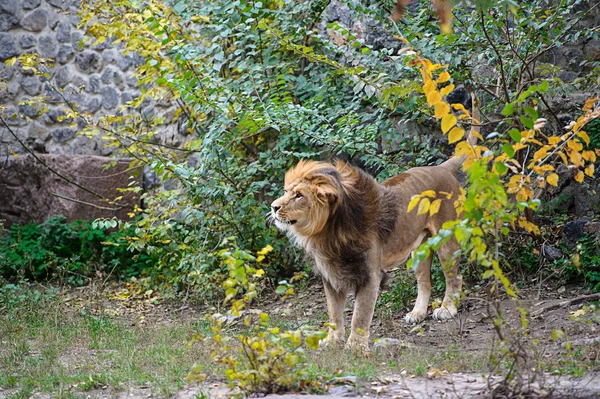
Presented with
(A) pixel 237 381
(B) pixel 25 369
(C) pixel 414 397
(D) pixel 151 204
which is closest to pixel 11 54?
(D) pixel 151 204

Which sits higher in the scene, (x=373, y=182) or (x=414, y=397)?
(x=373, y=182)

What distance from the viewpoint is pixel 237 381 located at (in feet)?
13.6

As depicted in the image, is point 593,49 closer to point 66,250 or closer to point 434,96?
point 434,96

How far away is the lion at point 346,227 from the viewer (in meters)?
5.33

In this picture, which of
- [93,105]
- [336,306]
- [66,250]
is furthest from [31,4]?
[336,306]

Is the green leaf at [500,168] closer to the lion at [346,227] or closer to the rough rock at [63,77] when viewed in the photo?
the lion at [346,227]

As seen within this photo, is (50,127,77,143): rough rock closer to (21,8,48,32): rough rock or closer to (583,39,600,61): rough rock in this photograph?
(21,8,48,32): rough rock

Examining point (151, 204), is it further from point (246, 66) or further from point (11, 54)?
point (11, 54)

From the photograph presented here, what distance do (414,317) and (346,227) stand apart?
138cm

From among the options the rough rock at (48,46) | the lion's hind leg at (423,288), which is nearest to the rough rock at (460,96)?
the lion's hind leg at (423,288)

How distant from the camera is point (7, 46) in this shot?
10758 mm

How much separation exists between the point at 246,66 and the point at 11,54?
16.2ft

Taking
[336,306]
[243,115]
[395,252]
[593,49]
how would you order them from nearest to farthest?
[336,306], [395,252], [243,115], [593,49]

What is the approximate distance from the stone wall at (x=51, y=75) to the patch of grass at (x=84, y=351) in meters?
Result: 3.76
